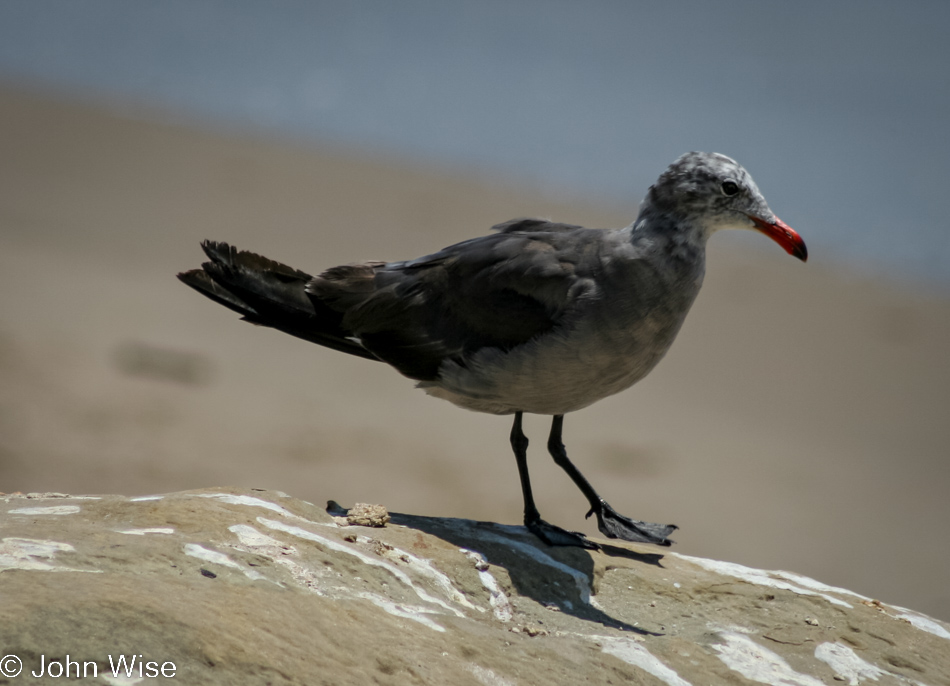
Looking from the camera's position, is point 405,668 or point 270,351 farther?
point 270,351

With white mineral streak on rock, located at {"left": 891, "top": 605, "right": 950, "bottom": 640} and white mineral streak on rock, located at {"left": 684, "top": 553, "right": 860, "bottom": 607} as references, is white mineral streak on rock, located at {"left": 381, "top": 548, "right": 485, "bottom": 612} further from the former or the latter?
white mineral streak on rock, located at {"left": 891, "top": 605, "right": 950, "bottom": 640}

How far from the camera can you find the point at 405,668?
2943 mm

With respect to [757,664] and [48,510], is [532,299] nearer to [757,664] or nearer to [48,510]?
[757,664]

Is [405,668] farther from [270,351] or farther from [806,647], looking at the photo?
[270,351]

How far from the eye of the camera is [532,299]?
181 inches

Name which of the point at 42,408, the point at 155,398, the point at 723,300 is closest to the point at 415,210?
the point at 723,300

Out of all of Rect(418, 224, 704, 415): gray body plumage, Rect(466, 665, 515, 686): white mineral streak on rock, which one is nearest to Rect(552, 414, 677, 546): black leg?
Rect(418, 224, 704, 415): gray body plumage

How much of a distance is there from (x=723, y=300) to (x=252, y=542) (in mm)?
12286

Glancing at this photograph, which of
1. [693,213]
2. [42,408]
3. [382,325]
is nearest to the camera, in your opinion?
[693,213]

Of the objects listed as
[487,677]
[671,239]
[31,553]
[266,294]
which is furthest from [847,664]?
[266,294]

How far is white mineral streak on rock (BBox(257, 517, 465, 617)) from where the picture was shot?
3.63 metres

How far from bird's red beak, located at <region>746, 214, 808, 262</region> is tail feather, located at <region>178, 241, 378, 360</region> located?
6.23ft

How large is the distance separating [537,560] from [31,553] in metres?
2.13

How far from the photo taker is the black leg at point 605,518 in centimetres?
520
